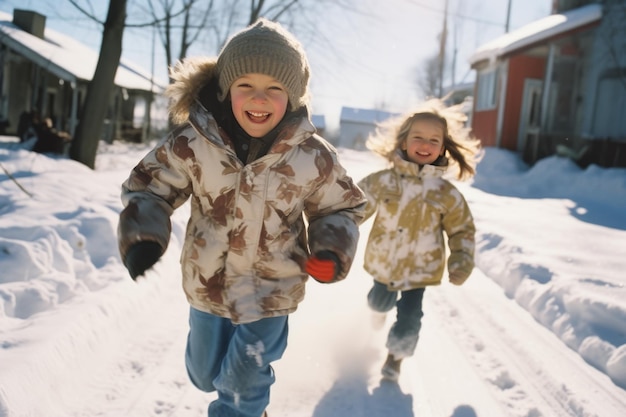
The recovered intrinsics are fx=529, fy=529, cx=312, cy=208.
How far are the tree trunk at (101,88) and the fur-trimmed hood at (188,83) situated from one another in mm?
8708

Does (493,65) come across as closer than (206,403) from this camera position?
No

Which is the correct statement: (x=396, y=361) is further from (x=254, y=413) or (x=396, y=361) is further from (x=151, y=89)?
(x=151, y=89)

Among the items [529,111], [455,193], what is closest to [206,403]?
[455,193]

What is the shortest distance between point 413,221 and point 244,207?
1604mm

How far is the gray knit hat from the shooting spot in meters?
2.08

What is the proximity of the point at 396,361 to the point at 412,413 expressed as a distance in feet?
1.39

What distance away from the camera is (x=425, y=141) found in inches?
134

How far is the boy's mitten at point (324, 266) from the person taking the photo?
75.9 inches

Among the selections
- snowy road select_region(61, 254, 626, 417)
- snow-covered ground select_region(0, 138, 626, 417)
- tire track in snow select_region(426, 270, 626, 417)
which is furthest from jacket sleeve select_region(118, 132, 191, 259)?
tire track in snow select_region(426, 270, 626, 417)

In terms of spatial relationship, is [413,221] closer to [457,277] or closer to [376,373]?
[457,277]

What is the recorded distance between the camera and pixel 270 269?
7.00 ft

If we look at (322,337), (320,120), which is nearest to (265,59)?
(322,337)

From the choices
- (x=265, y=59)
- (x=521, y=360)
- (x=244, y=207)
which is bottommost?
(x=521, y=360)

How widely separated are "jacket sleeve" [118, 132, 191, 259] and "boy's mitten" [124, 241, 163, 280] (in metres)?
0.02
